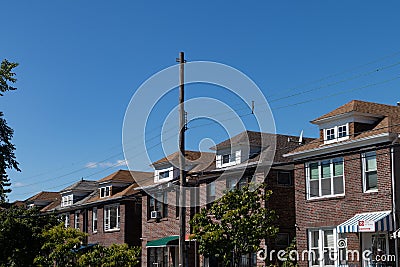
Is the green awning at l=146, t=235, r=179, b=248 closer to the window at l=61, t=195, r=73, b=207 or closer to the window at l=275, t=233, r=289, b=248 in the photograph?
the window at l=275, t=233, r=289, b=248

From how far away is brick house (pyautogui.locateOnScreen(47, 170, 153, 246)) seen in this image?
4694cm

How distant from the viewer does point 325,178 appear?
97.0 ft

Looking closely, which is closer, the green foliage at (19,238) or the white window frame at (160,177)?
the green foliage at (19,238)

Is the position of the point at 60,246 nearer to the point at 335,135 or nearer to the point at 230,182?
the point at 230,182

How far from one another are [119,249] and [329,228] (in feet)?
33.1

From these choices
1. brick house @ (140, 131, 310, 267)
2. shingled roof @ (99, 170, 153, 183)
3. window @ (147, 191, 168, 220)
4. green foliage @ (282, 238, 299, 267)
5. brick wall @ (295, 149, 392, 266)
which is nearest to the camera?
brick wall @ (295, 149, 392, 266)

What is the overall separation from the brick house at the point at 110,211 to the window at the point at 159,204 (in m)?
1.30

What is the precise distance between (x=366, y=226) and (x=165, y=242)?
1647cm

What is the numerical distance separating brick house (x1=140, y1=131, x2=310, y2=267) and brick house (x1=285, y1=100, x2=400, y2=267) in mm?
2151

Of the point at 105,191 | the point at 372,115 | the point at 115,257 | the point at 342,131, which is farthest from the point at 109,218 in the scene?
the point at 372,115

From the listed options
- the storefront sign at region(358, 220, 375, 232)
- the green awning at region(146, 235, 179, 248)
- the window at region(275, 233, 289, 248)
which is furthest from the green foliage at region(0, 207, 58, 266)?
the storefront sign at region(358, 220, 375, 232)

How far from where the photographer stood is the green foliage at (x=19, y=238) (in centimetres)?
4216

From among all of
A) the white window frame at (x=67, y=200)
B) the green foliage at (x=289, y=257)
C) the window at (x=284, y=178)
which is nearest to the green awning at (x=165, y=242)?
the window at (x=284, y=178)

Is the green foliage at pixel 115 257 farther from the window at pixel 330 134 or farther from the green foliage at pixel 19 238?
the window at pixel 330 134
